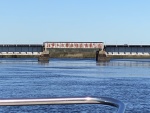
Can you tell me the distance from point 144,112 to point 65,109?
19.3 ft

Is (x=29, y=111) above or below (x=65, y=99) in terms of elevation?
below

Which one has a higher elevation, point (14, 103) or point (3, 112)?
point (14, 103)

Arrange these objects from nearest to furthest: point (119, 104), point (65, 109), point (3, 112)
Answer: point (119, 104) < point (3, 112) < point (65, 109)

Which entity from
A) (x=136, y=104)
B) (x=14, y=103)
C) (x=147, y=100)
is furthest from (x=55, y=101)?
(x=147, y=100)

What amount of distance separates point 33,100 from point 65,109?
A: 26.8 meters

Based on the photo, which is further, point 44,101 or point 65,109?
point 65,109

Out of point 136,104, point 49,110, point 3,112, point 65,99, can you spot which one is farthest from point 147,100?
point 65,99

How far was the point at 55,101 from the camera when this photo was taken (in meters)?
6.66

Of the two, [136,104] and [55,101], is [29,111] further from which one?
[55,101]

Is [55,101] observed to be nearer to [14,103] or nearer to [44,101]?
[44,101]

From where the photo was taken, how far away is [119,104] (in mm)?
6406

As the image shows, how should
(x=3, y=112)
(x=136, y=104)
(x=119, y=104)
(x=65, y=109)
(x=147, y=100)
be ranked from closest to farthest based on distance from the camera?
(x=119, y=104) < (x=3, y=112) < (x=65, y=109) < (x=136, y=104) < (x=147, y=100)

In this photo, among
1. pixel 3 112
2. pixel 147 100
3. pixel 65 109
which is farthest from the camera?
pixel 147 100

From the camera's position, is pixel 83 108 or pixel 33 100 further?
pixel 83 108
